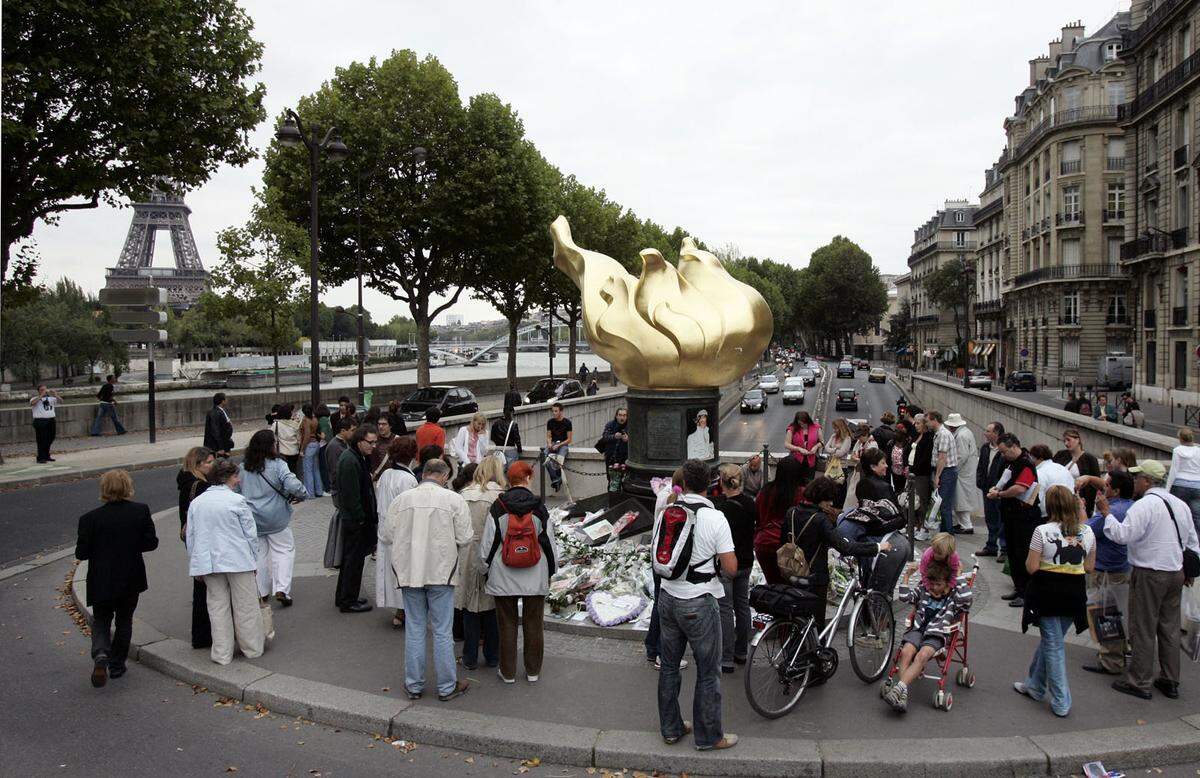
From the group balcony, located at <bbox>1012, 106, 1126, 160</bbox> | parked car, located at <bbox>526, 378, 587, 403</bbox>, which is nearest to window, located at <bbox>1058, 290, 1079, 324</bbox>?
balcony, located at <bbox>1012, 106, 1126, 160</bbox>

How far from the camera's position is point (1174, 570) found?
6266 mm

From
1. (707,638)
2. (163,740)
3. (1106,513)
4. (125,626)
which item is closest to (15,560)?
(125,626)

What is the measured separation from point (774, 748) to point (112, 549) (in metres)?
5.36

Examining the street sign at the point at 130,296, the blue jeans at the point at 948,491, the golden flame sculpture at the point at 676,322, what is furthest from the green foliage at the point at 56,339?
the blue jeans at the point at 948,491

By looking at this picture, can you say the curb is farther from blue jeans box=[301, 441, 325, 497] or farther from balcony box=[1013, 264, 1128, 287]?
balcony box=[1013, 264, 1128, 287]

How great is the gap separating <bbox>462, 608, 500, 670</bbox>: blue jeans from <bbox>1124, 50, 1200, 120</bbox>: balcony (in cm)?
4249

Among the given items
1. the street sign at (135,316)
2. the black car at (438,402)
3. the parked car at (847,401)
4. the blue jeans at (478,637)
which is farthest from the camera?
the parked car at (847,401)

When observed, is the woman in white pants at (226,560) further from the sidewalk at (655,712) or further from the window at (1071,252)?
the window at (1071,252)

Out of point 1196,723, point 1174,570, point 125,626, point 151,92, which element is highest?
point 151,92

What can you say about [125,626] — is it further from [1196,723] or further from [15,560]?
[1196,723]

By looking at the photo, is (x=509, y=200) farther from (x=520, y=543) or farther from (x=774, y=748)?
(x=774, y=748)

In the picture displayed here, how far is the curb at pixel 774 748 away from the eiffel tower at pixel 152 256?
386ft

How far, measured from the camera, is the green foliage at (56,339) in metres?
54.9

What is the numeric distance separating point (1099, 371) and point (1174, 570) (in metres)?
52.6
